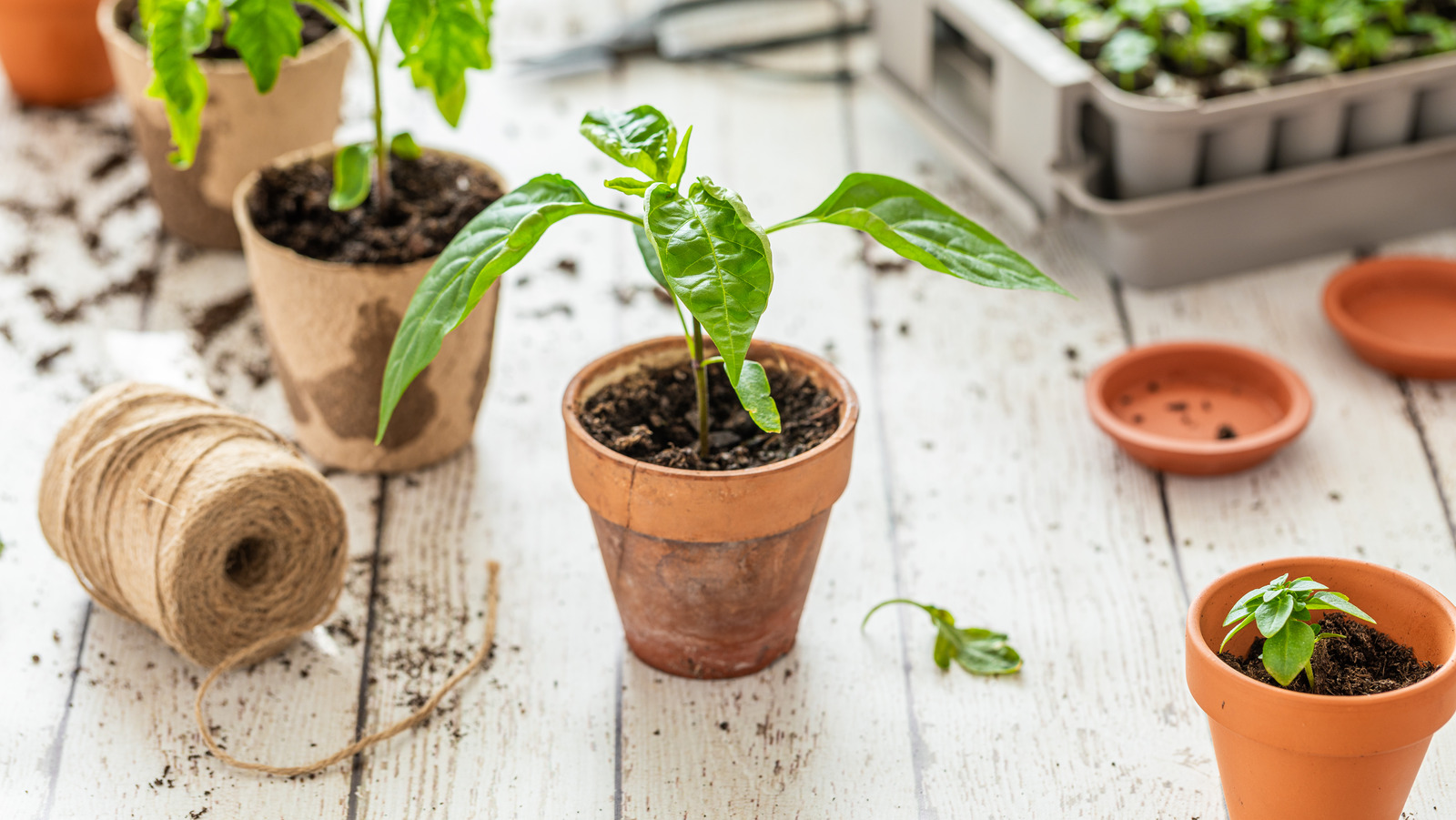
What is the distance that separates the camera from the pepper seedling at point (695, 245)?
1017 mm

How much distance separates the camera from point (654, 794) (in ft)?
4.06

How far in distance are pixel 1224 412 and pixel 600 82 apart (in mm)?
1220

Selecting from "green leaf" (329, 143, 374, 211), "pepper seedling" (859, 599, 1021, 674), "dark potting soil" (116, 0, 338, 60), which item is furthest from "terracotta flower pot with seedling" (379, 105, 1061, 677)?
"dark potting soil" (116, 0, 338, 60)

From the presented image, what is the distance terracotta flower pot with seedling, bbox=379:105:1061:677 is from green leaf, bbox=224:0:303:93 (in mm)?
389

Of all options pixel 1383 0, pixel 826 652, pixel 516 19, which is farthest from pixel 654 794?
pixel 516 19

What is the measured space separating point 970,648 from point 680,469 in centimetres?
37

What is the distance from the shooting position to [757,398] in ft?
3.41

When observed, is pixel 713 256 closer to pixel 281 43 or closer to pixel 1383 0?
pixel 281 43

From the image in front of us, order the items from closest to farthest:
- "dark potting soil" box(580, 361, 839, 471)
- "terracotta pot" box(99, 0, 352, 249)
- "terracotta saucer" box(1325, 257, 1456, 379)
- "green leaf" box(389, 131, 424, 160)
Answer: "dark potting soil" box(580, 361, 839, 471), "green leaf" box(389, 131, 424, 160), "terracotta saucer" box(1325, 257, 1456, 379), "terracotta pot" box(99, 0, 352, 249)

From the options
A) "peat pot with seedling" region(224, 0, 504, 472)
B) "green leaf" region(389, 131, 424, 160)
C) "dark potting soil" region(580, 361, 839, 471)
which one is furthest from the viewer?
"green leaf" region(389, 131, 424, 160)

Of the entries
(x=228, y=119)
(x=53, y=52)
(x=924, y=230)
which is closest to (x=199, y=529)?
(x=924, y=230)

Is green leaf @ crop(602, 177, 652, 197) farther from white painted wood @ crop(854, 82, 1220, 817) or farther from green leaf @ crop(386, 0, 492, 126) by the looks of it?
white painted wood @ crop(854, 82, 1220, 817)

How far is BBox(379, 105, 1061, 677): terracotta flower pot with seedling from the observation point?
1041 mm

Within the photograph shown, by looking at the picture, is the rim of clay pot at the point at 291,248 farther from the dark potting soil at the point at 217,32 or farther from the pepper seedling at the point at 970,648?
the pepper seedling at the point at 970,648
